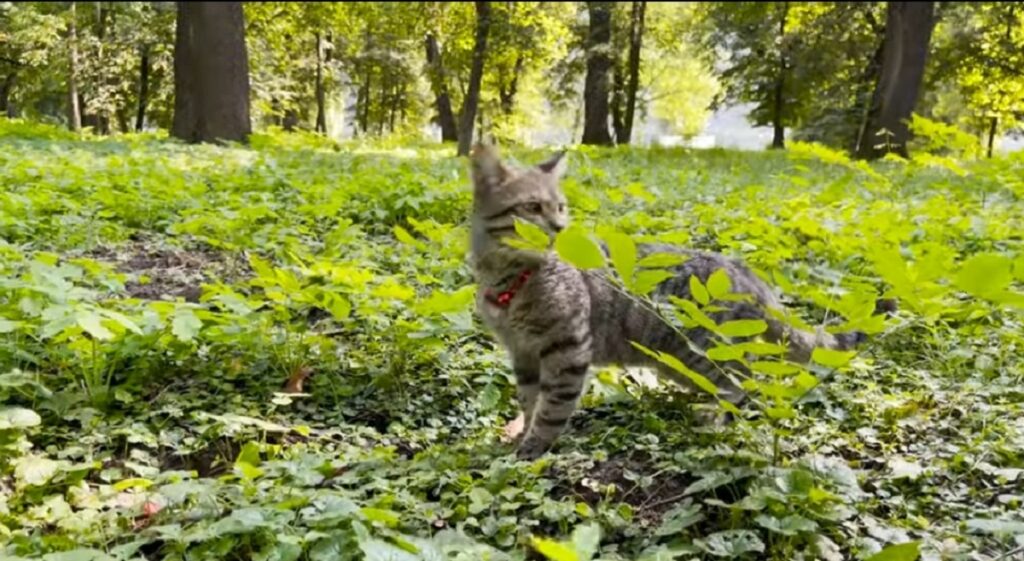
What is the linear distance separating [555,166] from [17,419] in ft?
8.14

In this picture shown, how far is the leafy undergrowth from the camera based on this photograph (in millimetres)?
2107

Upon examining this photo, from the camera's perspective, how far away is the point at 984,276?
1769 millimetres

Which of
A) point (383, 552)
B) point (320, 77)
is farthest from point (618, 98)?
point (383, 552)

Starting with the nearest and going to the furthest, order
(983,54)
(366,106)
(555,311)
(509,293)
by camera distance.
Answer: (555,311) < (509,293) < (983,54) < (366,106)

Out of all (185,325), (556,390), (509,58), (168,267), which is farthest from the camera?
(509,58)

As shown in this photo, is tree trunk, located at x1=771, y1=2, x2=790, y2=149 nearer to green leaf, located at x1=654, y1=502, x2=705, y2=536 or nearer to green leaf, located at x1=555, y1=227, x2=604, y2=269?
green leaf, located at x1=654, y1=502, x2=705, y2=536

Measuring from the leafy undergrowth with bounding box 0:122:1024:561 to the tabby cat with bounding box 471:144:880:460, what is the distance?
169mm

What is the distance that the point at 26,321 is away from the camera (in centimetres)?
292

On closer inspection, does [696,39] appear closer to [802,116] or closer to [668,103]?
[802,116]

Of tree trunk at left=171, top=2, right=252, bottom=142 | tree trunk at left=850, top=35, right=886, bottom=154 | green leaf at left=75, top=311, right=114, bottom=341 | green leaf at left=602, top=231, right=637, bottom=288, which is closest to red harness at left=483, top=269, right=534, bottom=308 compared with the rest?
green leaf at left=602, top=231, right=637, bottom=288

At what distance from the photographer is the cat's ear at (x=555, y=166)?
150 inches

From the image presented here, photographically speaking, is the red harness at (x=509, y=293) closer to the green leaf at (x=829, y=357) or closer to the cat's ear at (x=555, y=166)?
the cat's ear at (x=555, y=166)

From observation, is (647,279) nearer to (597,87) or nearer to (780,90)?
(597,87)

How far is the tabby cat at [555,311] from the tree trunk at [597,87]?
58.9ft
